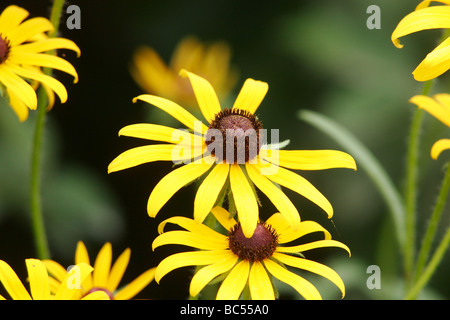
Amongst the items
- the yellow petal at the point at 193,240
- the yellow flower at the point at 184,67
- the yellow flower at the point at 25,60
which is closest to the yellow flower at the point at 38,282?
the yellow petal at the point at 193,240

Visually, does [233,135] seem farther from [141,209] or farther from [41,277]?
[141,209]

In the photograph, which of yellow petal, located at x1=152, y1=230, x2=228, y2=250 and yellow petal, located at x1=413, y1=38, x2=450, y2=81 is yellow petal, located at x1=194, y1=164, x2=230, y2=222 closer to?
yellow petal, located at x1=152, y1=230, x2=228, y2=250

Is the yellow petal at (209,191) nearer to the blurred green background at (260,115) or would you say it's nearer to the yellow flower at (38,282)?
the yellow flower at (38,282)

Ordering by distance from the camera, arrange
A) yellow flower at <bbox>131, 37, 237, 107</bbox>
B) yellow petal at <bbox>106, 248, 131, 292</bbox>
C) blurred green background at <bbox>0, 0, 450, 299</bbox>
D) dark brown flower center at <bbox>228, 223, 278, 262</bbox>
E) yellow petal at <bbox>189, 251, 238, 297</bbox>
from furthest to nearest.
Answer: yellow flower at <bbox>131, 37, 237, 107</bbox> < blurred green background at <bbox>0, 0, 450, 299</bbox> < yellow petal at <bbox>106, 248, 131, 292</bbox> < dark brown flower center at <bbox>228, 223, 278, 262</bbox> < yellow petal at <bbox>189, 251, 238, 297</bbox>

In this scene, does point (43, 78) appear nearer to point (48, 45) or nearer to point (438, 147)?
point (48, 45)

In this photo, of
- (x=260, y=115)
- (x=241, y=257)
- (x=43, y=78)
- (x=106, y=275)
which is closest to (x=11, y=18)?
(x=43, y=78)

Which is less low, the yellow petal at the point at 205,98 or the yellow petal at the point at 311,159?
the yellow petal at the point at 205,98

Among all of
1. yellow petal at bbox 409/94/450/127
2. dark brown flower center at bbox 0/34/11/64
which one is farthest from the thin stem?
dark brown flower center at bbox 0/34/11/64
